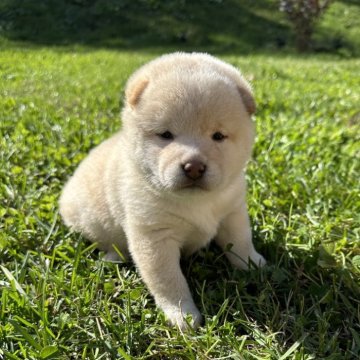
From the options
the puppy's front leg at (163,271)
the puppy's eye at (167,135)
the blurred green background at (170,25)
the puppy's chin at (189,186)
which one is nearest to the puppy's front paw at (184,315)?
the puppy's front leg at (163,271)

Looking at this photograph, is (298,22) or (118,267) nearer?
(118,267)

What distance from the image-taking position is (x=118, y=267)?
2.70 metres

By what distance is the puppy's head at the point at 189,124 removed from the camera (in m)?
2.19

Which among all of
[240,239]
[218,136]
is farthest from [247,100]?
[240,239]

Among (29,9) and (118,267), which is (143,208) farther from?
(29,9)

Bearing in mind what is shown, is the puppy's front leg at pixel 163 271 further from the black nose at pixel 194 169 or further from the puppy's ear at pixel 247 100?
the puppy's ear at pixel 247 100

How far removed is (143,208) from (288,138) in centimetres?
241

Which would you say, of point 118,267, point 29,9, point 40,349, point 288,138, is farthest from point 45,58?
point 40,349

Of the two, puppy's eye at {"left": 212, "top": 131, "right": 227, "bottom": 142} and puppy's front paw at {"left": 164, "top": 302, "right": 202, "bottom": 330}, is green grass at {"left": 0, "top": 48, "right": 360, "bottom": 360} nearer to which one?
puppy's front paw at {"left": 164, "top": 302, "right": 202, "bottom": 330}

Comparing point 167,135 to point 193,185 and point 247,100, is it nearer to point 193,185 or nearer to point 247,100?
point 193,185

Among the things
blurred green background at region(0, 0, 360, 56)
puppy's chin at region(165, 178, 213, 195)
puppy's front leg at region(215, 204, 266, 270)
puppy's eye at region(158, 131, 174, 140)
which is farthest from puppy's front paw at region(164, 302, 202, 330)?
blurred green background at region(0, 0, 360, 56)

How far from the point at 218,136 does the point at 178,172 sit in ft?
0.92

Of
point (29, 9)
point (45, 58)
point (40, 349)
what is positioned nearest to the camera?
point (40, 349)

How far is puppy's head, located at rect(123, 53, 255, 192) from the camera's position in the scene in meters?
2.19
